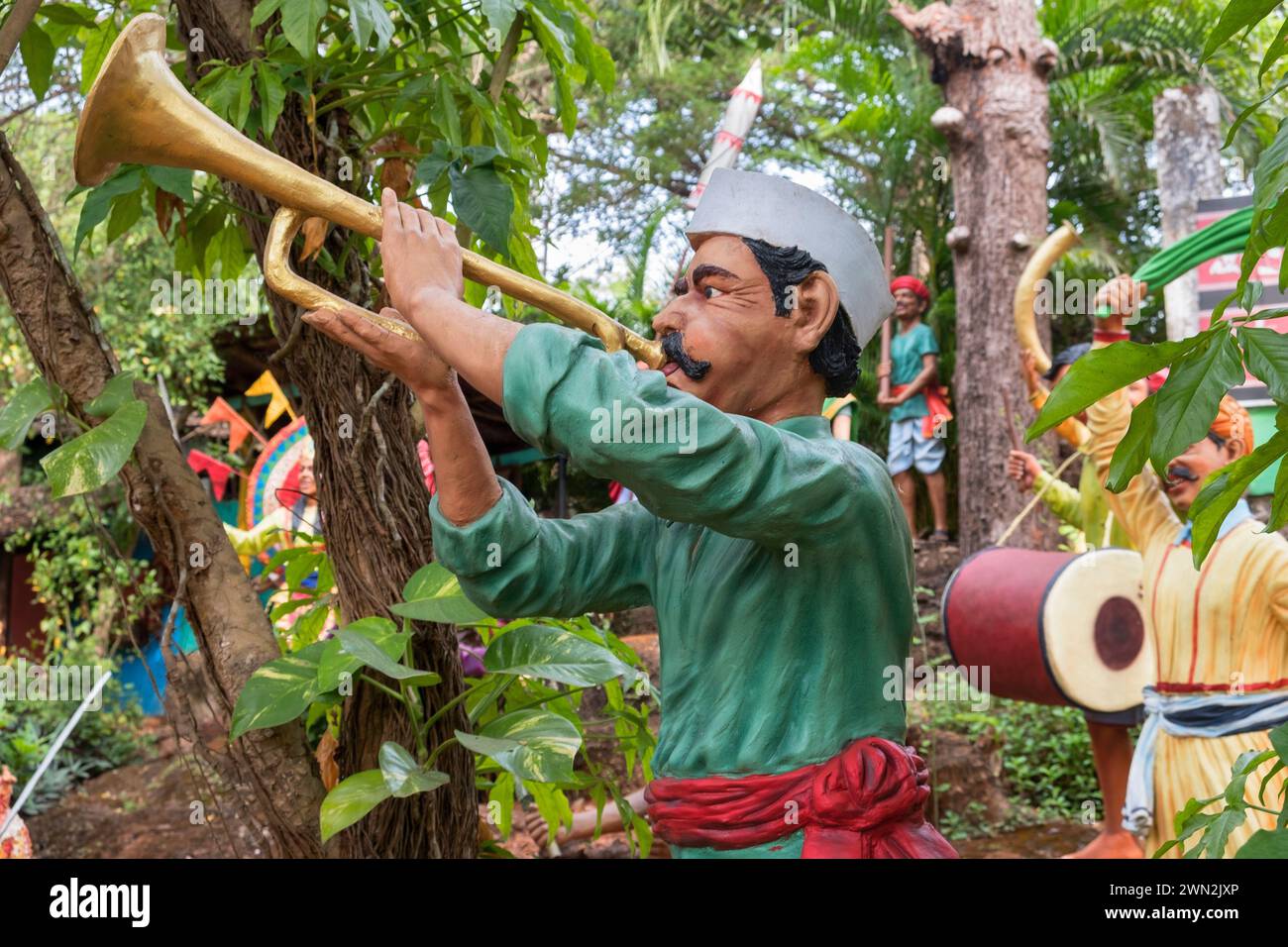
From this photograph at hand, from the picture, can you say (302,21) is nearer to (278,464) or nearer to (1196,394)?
(1196,394)

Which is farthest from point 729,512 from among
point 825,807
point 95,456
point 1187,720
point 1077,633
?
point 1077,633

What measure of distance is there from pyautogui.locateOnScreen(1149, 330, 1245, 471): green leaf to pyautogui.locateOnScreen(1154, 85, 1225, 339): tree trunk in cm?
740

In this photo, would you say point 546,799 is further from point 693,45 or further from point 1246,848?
point 693,45

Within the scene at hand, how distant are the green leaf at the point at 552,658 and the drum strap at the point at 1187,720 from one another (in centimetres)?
259

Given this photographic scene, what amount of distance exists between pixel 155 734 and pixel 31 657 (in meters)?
1.06

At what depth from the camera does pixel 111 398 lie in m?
2.41

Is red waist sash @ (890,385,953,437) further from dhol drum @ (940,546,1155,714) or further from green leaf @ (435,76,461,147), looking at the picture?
green leaf @ (435,76,461,147)

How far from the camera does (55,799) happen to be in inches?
370

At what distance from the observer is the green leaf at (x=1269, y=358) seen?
1415mm

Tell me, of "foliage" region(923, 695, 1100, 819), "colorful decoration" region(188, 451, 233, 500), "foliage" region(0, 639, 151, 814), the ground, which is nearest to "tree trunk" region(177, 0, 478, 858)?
the ground

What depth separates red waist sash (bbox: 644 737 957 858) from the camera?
1.77 metres

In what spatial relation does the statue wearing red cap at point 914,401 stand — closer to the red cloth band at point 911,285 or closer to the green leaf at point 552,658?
the red cloth band at point 911,285
